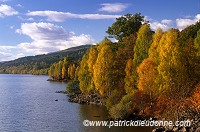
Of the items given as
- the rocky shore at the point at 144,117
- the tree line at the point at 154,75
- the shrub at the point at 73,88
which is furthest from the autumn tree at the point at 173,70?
the shrub at the point at 73,88

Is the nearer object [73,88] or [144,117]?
[144,117]

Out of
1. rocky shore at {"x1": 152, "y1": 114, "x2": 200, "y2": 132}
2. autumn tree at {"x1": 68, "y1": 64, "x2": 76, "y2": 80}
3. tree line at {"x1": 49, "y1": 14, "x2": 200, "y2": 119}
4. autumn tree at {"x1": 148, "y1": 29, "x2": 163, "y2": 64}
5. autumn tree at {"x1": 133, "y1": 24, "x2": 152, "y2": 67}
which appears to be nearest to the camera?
rocky shore at {"x1": 152, "y1": 114, "x2": 200, "y2": 132}

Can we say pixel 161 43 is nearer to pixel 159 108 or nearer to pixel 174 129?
pixel 159 108

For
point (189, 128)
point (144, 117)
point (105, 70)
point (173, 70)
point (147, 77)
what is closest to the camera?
point (189, 128)

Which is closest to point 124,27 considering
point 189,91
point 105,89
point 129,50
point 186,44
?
point 129,50

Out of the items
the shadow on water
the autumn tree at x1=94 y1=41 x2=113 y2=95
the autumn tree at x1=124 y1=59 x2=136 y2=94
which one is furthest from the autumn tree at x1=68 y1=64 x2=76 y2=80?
the autumn tree at x1=124 y1=59 x2=136 y2=94

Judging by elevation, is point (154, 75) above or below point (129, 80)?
above

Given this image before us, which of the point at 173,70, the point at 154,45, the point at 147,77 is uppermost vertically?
the point at 154,45

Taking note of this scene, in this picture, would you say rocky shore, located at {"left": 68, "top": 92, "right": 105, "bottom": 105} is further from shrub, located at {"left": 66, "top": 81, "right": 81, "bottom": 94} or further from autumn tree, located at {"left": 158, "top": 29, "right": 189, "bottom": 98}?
autumn tree, located at {"left": 158, "top": 29, "right": 189, "bottom": 98}

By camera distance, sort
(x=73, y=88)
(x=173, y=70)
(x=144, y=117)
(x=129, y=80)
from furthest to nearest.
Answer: (x=73, y=88), (x=129, y=80), (x=144, y=117), (x=173, y=70)

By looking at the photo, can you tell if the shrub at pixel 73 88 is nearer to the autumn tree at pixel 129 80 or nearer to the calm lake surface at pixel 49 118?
the calm lake surface at pixel 49 118

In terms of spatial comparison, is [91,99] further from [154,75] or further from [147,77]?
[154,75]

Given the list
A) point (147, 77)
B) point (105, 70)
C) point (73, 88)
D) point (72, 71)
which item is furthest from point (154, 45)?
point (72, 71)

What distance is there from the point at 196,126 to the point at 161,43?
52.2ft
